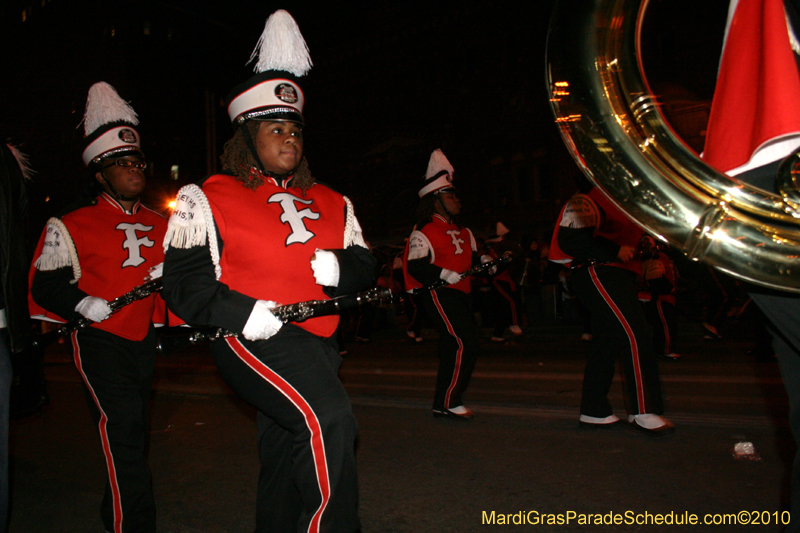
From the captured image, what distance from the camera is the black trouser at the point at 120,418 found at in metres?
2.99

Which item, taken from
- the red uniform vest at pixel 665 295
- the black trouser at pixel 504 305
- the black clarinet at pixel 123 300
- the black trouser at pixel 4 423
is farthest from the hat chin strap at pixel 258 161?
the black trouser at pixel 504 305

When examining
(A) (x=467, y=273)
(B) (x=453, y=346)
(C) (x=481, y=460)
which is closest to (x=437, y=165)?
(A) (x=467, y=273)

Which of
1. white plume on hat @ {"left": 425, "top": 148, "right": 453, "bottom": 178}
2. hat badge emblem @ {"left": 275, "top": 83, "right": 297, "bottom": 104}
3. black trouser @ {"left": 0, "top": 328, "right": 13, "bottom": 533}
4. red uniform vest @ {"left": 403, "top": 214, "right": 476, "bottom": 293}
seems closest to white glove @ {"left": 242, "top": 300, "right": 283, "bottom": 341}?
black trouser @ {"left": 0, "top": 328, "right": 13, "bottom": 533}

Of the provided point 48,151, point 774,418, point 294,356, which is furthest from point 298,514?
point 48,151

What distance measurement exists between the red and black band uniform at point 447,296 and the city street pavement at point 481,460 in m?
0.36

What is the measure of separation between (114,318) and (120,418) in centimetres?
55

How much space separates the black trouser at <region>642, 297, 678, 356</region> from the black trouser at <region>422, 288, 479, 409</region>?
404 cm

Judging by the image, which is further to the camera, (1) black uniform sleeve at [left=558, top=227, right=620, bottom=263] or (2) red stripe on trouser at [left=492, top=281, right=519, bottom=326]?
(2) red stripe on trouser at [left=492, top=281, right=519, bottom=326]

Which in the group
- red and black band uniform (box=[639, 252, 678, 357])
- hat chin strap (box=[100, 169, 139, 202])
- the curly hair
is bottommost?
red and black band uniform (box=[639, 252, 678, 357])

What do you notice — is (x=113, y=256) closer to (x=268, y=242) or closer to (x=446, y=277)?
(x=268, y=242)

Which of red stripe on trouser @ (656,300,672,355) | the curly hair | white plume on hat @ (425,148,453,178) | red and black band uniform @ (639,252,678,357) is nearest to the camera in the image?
the curly hair

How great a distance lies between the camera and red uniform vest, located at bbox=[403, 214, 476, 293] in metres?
5.88

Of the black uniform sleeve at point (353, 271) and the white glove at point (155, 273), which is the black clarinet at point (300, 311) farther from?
the white glove at point (155, 273)

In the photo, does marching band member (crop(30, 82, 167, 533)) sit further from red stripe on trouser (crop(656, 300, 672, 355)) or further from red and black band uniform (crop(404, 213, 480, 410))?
red stripe on trouser (crop(656, 300, 672, 355))
